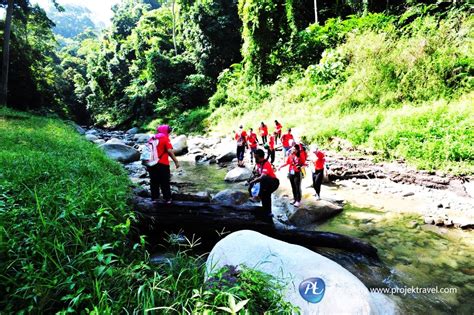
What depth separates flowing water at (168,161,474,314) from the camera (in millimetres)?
4062

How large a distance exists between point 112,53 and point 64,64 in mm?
20987

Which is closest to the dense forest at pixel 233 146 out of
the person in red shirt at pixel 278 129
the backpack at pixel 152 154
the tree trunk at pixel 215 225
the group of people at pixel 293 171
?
the tree trunk at pixel 215 225

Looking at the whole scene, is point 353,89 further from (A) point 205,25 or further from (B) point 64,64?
(B) point 64,64

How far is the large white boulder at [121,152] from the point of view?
564 inches

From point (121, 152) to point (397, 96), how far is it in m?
13.6

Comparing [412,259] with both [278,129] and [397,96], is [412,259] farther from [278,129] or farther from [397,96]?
[278,129]

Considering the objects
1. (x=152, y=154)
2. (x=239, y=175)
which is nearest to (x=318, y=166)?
(x=239, y=175)

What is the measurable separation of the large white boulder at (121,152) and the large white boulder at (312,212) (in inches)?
400

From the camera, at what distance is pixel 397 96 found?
12.9 metres

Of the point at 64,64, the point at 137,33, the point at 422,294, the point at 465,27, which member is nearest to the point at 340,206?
the point at 422,294

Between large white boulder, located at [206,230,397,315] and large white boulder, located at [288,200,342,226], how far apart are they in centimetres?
305

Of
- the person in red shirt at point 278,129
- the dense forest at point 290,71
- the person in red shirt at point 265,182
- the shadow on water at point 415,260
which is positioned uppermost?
the dense forest at point 290,71

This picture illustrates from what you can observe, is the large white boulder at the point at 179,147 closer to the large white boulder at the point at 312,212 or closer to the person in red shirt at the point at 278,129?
the person in red shirt at the point at 278,129

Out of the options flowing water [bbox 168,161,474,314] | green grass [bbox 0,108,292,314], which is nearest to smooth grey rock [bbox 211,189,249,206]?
flowing water [bbox 168,161,474,314]
